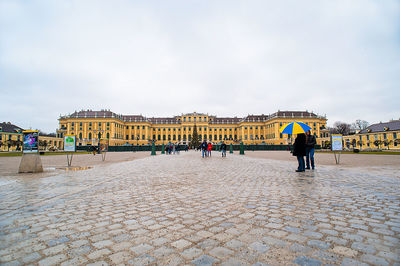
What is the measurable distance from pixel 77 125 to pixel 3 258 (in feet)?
288

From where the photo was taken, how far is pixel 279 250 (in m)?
1.97

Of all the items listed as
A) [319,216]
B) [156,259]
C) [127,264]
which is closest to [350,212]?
[319,216]

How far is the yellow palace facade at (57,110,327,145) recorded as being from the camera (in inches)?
3054

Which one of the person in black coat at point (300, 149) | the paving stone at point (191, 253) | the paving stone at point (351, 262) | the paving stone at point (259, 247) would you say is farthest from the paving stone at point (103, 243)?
the person in black coat at point (300, 149)

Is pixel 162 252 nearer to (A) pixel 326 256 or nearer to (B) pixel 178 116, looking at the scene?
(A) pixel 326 256

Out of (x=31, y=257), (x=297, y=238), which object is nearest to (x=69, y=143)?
(x=31, y=257)

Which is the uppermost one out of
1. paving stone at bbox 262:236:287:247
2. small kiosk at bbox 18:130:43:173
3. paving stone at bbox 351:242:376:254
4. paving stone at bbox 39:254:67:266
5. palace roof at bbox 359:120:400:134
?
palace roof at bbox 359:120:400:134

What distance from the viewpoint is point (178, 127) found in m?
92.0

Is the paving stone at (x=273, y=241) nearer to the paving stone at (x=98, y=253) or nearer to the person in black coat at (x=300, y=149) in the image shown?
the paving stone at (x=98, y=253)

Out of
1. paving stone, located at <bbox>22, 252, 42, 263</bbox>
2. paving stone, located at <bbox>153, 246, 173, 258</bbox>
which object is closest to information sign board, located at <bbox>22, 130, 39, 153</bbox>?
paving stone, located at <bbox>22, 252, 42, 263</bbox>

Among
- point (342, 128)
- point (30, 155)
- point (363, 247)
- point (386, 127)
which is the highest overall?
point (342, 128)

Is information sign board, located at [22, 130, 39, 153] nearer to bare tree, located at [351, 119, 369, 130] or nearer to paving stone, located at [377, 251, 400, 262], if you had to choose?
paving stone, located at [377, 251, 400, 262]

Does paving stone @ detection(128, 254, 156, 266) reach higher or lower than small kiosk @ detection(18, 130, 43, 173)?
lower

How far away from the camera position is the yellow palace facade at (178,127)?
77562 mm
